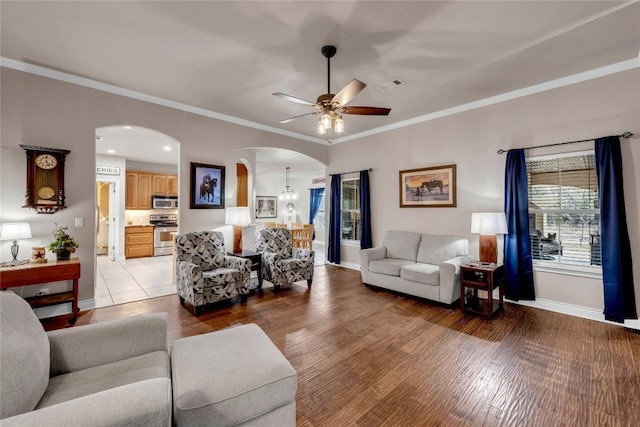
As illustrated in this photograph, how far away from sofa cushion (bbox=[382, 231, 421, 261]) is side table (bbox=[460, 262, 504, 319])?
103cm

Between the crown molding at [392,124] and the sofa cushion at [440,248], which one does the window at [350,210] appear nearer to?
the crown molding at [392,124]

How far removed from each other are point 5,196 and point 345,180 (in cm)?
538

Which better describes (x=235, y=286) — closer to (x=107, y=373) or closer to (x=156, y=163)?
(x=107, y=373)

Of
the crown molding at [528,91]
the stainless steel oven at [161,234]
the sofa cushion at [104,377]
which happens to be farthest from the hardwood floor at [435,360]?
the stainless steel oven at [161,234]

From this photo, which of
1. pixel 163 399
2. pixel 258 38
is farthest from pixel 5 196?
pixel 163 399

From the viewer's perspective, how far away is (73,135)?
3.50m

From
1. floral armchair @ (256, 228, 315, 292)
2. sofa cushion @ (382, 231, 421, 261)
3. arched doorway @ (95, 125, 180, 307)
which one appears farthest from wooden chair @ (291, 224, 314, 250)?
arched doorway @ (95, 125, 180, 307)

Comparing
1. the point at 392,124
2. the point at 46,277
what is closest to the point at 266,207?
the point at 392,124

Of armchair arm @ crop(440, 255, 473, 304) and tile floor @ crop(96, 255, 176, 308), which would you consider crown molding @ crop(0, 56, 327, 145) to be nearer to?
tile floor @ crop(96, 255, 176, 308)

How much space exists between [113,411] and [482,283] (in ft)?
12.3

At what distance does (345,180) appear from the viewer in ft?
20.9

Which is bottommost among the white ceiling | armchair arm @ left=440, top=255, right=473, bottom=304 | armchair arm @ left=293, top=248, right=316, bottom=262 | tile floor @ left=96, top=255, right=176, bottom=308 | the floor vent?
tile floor @ left=96, top=255, right=176, bottom=308

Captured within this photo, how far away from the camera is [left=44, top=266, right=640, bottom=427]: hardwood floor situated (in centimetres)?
183

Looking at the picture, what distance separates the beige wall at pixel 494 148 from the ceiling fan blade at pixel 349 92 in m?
2.68
